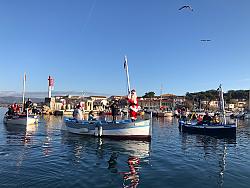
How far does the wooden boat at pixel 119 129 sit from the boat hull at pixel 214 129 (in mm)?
10957

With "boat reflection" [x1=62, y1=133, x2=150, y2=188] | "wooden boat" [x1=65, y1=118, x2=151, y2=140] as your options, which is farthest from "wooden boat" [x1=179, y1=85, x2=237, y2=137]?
"boat reflection" [x1=62, y1=133, x2=150, y2=188]

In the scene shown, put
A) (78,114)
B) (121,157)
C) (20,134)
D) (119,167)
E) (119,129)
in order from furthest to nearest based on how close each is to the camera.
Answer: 1. (78,114)
2. (20,134)
3. (119,129)
4. (121,157)
5. (119,167)

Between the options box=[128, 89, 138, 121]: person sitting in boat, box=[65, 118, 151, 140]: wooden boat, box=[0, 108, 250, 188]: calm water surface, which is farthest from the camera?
box=[128, 89, 138, 121]: person sitting in boat

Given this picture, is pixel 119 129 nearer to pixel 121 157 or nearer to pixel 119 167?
pixel 121 157

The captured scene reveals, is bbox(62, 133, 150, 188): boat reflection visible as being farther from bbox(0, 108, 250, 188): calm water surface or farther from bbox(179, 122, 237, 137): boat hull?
bbox(179, 122, 237, 137): boat hull

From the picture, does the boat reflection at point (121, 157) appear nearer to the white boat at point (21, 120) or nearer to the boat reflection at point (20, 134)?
the boat reflection at point (20, 134)

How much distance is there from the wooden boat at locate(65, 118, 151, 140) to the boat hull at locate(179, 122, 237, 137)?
11.0m

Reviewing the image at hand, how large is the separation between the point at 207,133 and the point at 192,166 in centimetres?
1974

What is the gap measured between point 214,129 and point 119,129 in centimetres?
1275

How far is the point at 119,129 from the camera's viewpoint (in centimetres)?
2719

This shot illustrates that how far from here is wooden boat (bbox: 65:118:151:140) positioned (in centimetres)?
2658

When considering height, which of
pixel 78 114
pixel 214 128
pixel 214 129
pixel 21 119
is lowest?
pixel 214 129

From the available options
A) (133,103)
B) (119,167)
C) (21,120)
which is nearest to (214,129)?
(133,103)

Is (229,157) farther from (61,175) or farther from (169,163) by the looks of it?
(61,175)
